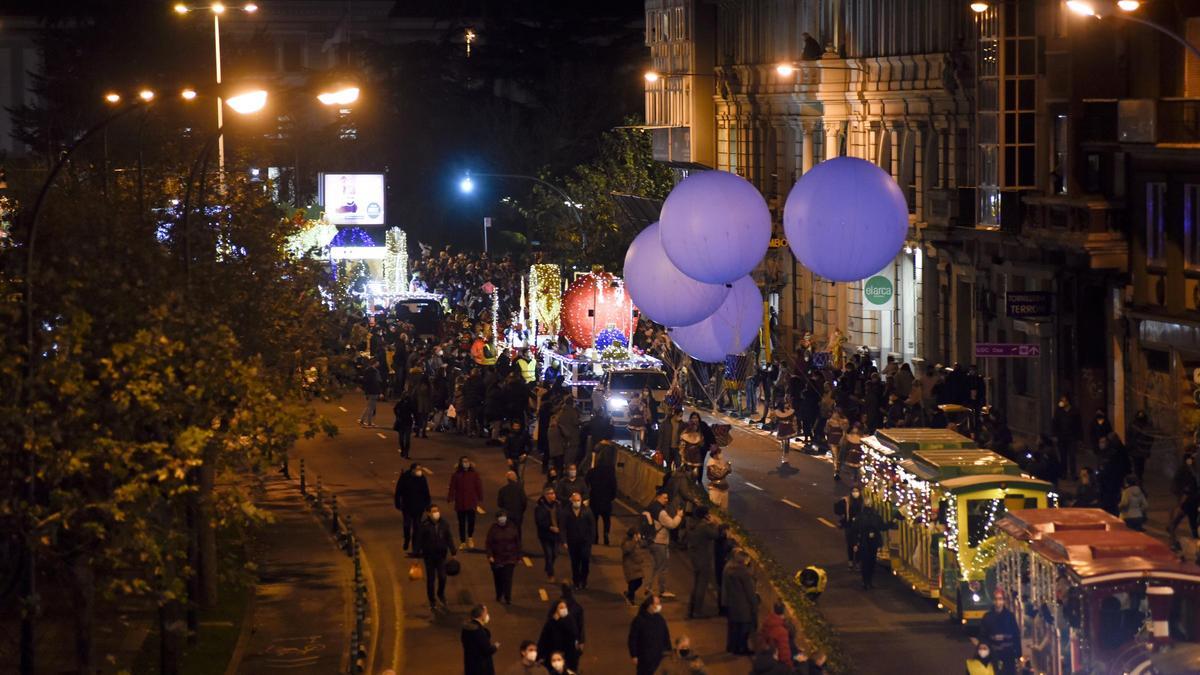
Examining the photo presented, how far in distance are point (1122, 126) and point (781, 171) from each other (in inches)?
951

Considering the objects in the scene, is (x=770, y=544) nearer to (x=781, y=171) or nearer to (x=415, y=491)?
(x=415, y=491)

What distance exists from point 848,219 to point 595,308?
19.1m

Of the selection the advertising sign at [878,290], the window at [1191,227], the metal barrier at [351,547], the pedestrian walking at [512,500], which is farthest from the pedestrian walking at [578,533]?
the advertising sign at [878,290]

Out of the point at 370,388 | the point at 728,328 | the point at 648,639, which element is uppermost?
the point at 728,328

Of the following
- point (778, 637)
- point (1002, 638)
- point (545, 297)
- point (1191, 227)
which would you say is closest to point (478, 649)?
point (778, 637)

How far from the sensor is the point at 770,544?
106 feet

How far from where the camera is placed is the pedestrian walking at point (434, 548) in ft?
92.2

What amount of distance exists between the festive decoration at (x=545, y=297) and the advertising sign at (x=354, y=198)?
29.5m

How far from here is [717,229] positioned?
30.3 m

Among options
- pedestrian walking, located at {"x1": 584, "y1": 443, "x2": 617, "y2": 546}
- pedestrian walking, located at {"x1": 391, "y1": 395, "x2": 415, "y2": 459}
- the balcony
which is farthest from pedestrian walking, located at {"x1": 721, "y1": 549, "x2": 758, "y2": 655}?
→ pedestrian walking, located at {"x1": 391, "y1": 395, "x2": 415, "y2": 459}

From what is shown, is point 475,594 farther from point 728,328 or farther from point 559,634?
point 728,328

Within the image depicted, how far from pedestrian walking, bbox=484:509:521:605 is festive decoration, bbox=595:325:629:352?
19.4 meters

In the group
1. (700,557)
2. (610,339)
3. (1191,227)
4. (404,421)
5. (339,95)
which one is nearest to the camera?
(339,95)

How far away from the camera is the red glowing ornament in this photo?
156 ft
